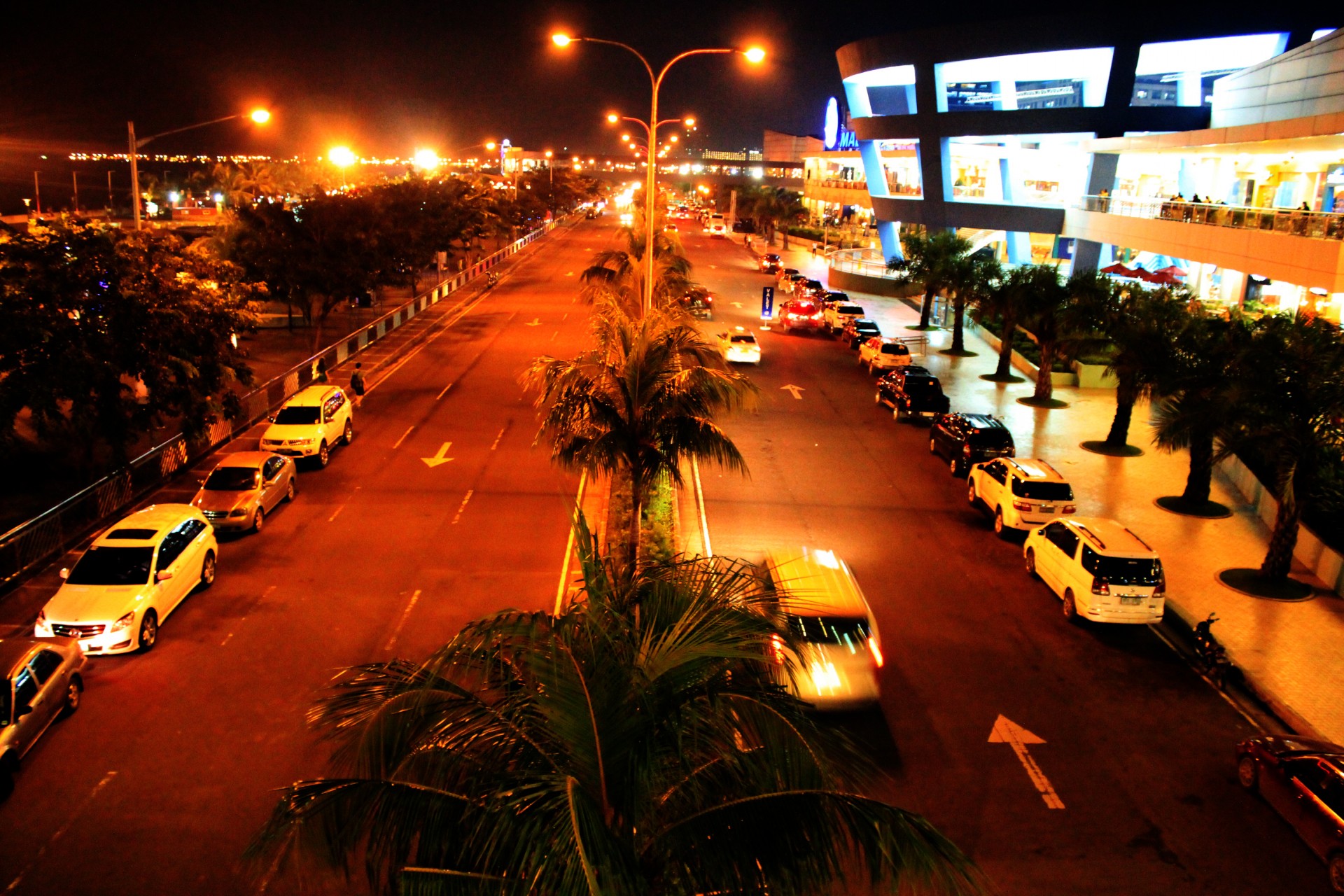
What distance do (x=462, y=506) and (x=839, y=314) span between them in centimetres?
3048

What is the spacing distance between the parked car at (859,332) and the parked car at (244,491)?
26.2 m

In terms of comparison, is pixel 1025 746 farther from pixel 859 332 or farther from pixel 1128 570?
pixel 859 332

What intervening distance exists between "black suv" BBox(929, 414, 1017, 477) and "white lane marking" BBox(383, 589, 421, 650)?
1395 cm

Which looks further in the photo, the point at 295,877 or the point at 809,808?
the point at 295,877

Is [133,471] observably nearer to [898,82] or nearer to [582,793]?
[582,793]

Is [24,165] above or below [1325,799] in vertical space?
above

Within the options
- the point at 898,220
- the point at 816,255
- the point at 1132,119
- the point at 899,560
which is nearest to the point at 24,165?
the point at 816,255

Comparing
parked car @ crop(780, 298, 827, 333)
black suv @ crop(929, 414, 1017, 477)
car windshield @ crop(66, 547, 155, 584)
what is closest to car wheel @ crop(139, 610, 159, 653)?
car windshield @ crop(66, 547, 155, 584)

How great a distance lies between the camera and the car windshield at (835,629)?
1263 cm

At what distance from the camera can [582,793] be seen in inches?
199

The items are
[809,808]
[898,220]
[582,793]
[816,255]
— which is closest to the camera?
[582,793]

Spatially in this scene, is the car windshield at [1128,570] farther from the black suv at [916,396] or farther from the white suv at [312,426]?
the white suv at [312,426]

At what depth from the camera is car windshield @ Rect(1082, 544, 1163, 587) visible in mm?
16109

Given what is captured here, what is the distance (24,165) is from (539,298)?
18610cm
